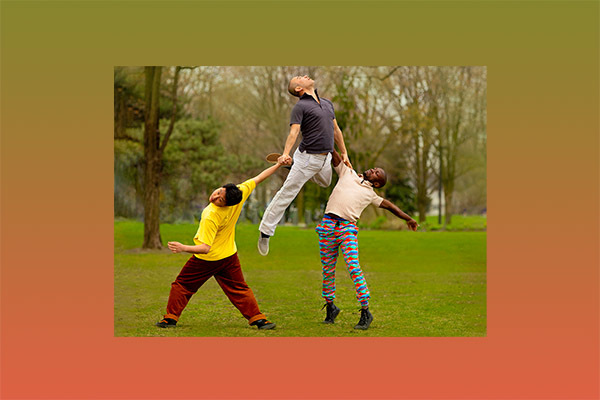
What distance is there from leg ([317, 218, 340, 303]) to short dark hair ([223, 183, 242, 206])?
112 centimetres

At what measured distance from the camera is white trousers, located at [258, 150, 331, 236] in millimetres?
7676

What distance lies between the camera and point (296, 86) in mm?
7758

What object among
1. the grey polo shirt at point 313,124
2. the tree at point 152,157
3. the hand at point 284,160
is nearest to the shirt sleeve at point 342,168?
the grey polo shirt at point 313,124

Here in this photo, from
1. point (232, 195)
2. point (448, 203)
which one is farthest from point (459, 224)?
point (232, 195)

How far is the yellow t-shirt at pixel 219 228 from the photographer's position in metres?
7.40

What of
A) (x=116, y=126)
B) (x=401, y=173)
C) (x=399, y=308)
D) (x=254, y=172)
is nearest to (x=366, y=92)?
(x=401, y=173)

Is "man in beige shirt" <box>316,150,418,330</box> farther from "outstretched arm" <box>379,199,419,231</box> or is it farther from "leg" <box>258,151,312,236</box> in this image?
"leg" <box>258,151,312,236</box>

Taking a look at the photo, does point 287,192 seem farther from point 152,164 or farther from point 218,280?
point 152,164

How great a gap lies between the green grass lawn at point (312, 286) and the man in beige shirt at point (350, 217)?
56cm

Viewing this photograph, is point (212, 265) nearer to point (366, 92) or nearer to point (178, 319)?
point (178, 319)

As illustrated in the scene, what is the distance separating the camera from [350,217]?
7.89m

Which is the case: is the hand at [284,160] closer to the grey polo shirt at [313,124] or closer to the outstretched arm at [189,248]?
the grey polo shirt at [313,124]

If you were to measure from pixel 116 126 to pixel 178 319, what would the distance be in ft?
27.3

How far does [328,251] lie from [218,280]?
1.24m
